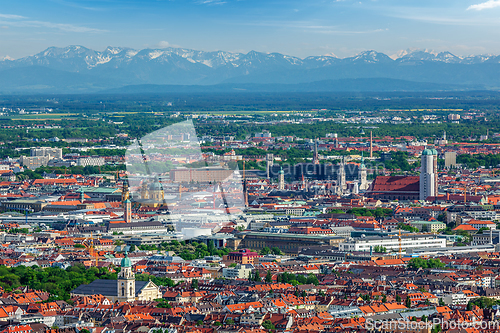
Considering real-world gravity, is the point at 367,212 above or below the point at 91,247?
below

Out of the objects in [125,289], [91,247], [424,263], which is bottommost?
[91,247]

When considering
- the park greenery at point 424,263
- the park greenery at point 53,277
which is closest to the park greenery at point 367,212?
the park greenery at point 424,263

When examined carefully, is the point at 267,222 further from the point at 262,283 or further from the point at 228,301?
the point at 228,301

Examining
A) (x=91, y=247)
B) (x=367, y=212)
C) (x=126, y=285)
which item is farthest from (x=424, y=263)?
(x=367, y=212)

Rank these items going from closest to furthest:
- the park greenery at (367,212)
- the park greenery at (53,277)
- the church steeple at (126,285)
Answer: the church steeple at (126,285) → the park greenery at (53,277) → the park greenery at (367,212)

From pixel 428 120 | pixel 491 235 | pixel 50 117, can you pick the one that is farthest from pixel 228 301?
pixel 50 117

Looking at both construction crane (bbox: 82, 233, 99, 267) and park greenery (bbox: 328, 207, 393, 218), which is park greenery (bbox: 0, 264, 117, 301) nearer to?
construction crane (bbox: 82, 233, 99, 267)

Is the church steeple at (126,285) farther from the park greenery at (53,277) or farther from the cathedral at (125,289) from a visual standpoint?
the park greenery at (53,277)

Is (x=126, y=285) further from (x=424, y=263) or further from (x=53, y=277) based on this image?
(x=424, y=263)

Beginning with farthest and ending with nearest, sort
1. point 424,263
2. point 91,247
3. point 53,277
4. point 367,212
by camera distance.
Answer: point 367,212 < point 91,247 < point 424,263 < point 53,277
